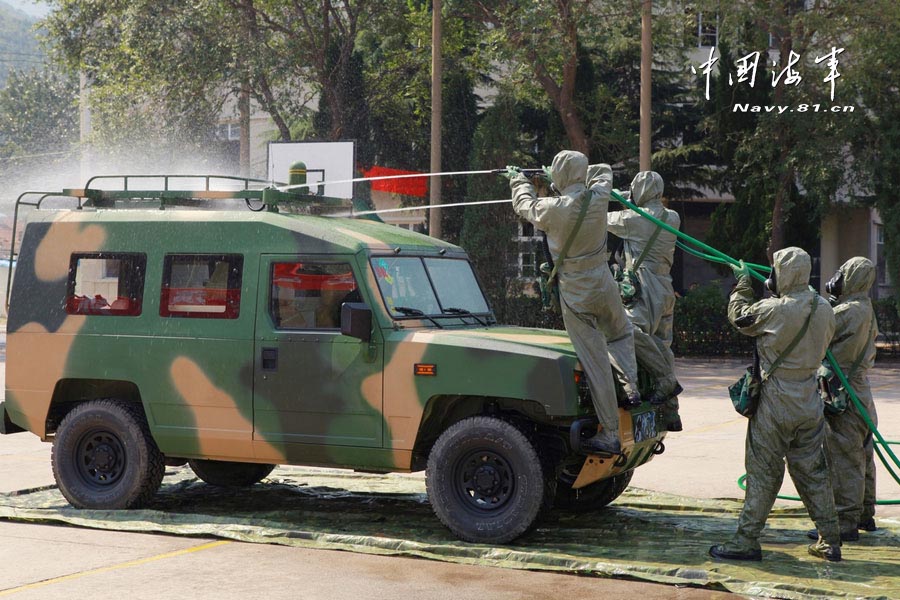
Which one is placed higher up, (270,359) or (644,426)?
(270,359)

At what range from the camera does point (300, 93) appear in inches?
1168

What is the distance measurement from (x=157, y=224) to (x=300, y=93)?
21.1 meters

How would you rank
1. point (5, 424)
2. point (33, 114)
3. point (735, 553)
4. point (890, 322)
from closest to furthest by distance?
point (735, 553), point (5, 424), point (890, 322), point (33, 114)

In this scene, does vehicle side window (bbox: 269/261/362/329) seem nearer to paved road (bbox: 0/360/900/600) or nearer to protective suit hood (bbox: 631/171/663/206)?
paved road (bbox: 0/360/900/600)

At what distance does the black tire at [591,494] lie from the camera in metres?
9.06

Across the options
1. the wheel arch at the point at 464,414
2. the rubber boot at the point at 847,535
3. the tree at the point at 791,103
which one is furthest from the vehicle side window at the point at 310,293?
the tree at the point at 791,103

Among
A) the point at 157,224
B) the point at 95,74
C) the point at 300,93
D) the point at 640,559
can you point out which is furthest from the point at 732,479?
the point at 95,74

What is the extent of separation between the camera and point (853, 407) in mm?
8383

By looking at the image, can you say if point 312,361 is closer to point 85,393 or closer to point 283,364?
point 283,364

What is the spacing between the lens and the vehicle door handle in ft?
28.0

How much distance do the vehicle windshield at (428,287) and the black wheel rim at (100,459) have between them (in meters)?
2.41

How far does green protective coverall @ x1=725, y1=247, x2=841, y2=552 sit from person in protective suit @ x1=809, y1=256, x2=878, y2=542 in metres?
0.79

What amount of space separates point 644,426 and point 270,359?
260 cm

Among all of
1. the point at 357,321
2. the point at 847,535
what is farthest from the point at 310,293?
the point at 847,535
